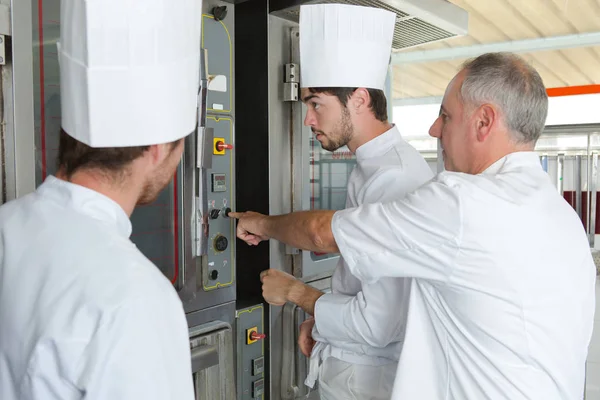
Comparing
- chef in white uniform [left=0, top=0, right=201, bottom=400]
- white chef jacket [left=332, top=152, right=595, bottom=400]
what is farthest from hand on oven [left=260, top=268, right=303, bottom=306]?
chef in white uniform [left=0, top=0, right=201, bottom=400]

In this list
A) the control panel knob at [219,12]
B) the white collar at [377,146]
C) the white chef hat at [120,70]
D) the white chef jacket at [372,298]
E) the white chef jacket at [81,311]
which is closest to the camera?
the white chef jacket at [81,311]

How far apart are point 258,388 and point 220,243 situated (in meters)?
0.67

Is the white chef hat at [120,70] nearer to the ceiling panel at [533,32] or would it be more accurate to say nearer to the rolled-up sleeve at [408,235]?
the rolled-up sleeve at [408,235]

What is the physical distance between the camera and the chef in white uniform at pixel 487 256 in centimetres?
134

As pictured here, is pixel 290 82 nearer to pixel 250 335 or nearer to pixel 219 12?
pixel 219 12

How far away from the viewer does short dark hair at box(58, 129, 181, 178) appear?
39.3 inches

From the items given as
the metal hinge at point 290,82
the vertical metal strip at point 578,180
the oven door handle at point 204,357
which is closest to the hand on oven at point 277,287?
the oven door handle at point 204,357

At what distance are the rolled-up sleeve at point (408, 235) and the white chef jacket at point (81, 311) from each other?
0.64 meters

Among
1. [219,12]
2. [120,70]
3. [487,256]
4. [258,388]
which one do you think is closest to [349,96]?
[219,12]

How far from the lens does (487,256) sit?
1.33 m

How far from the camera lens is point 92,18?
97 cm

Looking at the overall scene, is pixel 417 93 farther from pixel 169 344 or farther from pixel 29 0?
pixel 169 344

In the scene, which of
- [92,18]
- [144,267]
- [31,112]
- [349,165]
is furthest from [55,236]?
[349,165]

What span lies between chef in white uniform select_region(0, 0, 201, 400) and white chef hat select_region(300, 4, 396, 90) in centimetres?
95
